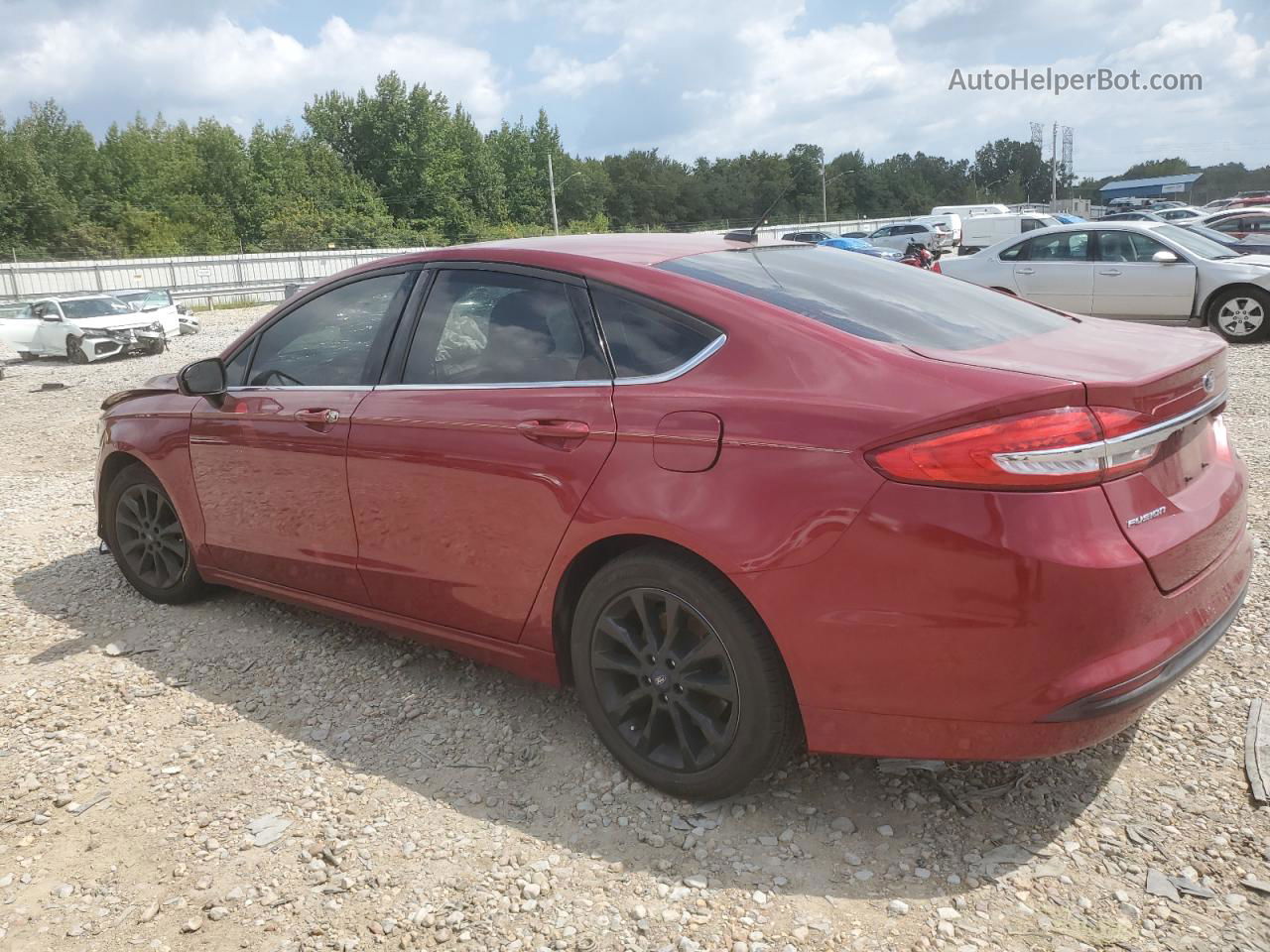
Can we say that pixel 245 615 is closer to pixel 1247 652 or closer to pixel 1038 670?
pixel 1038 670

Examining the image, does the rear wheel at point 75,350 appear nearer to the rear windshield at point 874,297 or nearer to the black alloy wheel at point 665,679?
the rear windshield at point 874,297

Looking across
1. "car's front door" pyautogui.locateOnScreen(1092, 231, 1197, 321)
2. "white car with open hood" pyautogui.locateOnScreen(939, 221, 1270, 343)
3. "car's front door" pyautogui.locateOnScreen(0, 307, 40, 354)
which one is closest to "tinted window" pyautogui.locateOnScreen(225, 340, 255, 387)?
"white car with open hood" pyautogui.locateOnScreen(939, 221, 1270, 343)

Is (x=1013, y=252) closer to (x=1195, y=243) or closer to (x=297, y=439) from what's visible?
(x=1195, y=243)

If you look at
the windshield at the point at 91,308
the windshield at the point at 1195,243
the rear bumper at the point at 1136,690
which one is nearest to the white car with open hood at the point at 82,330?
the windshield at the point at 91,308

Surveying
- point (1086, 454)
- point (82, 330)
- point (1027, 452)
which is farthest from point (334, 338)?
point (82, 330)

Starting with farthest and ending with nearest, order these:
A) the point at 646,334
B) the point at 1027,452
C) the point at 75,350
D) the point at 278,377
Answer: the point at 75,350, the point at 278,377, the point at 646,334, the point at 1027,452

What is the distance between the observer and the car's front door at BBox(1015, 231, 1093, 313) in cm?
1306

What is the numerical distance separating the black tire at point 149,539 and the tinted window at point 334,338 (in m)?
0.98

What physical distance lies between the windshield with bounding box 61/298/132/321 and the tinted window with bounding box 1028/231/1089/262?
57.7 feet

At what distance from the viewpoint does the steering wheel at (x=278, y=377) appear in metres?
3.88

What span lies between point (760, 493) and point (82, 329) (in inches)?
817

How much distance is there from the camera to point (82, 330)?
64.4 ft

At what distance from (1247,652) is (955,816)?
161 cm

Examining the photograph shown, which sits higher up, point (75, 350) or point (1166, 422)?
point (1166, 422)
